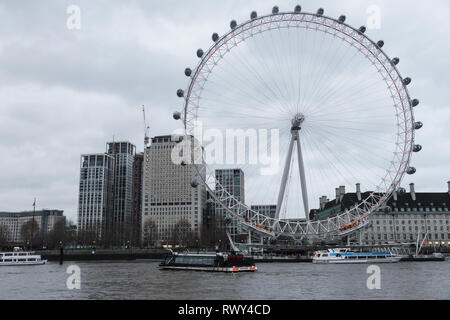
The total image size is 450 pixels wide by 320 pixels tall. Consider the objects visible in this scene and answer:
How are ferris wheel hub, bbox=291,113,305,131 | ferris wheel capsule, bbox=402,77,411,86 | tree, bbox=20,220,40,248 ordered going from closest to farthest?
ferris wheel hub, bbox=291,113,305,131
ferris wheel capsule, bbox=402,77,411,86
tree, bbox=20,220,40,248

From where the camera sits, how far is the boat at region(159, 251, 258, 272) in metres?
55.0

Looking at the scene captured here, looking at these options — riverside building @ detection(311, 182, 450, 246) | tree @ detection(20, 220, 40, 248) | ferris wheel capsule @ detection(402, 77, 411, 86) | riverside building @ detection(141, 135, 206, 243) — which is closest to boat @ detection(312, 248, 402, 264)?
ferris wheel capsule @ detection(402, 77, 411, 86)

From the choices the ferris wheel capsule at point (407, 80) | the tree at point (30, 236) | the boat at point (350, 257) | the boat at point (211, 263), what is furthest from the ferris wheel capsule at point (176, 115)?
the tree at point (30, 236)

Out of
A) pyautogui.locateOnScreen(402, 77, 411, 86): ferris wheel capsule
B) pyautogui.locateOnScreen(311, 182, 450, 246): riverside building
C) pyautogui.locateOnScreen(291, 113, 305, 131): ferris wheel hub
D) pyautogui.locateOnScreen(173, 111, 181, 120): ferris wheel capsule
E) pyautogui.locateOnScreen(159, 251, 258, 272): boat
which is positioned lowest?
pyautogui.locateOnScreen(159, 251, 258, 272): boat

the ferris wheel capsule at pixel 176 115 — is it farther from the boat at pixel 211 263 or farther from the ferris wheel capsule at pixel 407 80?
the ferris wheel capsule at pixel 407 80

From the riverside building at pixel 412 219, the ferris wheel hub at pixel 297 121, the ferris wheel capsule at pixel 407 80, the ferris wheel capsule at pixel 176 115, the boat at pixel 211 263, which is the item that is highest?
the ferris wheel capsule at pixel 407 80

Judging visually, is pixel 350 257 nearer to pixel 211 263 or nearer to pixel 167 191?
pixel 211 263

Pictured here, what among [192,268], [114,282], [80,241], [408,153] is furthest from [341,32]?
[80,241]

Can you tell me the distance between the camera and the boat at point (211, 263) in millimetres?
54969

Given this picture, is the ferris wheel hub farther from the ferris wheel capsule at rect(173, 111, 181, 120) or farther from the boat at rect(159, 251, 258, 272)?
the boat at rect(159, 251, 258, 272)

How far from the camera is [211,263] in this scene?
56500 mm
